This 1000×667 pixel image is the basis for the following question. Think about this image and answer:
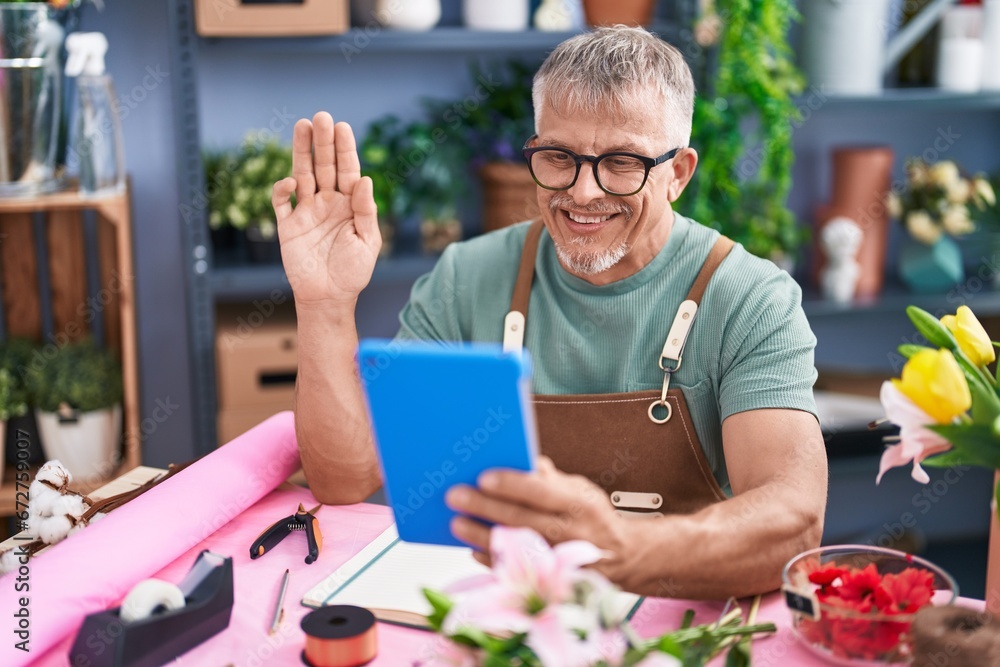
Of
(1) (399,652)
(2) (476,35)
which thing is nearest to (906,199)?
(2) (476,35)

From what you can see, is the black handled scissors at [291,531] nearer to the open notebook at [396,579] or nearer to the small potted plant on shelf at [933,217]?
the open notebook at [396,579]

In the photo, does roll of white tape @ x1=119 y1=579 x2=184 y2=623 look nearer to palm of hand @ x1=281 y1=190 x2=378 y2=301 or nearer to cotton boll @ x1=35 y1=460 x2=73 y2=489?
cotton boll @ x1=35 y1=460 x2=73 y2=489

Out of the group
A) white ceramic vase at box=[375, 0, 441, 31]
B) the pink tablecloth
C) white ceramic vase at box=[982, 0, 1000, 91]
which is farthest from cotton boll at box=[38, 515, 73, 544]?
white ceramic vase at box=[982, 0, 1000, 91]

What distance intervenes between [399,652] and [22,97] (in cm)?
172

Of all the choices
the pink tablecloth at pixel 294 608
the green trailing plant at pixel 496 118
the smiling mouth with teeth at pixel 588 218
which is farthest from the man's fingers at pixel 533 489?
the green trailing plant at pixel 496 118

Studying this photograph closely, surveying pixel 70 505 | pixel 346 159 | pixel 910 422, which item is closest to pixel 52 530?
pixel 70 505

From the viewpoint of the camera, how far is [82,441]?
97.4 inches

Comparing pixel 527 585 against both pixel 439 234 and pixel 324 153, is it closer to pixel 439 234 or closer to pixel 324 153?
pixel 324 153

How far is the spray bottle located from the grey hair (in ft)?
3.97

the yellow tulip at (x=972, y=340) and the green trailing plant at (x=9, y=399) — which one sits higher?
the yellow tulip at (x=972, y=340)

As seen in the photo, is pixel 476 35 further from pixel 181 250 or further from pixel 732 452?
pixel 732 452

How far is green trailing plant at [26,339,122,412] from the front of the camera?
8.07ft

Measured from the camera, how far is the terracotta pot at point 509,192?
8.50 feet

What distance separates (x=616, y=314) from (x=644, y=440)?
0.20 meters
